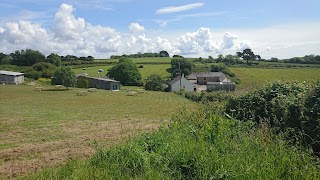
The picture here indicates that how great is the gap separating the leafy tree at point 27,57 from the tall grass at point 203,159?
11834 cm

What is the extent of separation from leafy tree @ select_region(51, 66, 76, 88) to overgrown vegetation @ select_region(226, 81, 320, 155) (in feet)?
223

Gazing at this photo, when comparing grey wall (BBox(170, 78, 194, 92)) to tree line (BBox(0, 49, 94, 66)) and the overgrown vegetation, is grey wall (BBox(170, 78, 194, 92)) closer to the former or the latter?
tree line (BBox(0, 49, 94, 66))

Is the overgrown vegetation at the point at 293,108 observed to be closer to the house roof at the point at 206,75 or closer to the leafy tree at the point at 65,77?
the leafy tree at the point at 65,77

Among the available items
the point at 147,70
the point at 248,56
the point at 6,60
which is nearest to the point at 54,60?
the point at 6,60

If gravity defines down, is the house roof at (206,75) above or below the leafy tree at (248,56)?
below

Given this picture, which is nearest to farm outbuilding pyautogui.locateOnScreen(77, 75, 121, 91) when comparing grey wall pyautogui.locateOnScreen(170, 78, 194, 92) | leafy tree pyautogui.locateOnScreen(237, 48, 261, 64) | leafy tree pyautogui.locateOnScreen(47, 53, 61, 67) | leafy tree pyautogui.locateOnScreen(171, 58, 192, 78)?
grey wall pyautogui.locateOnScreen(170, 78, 194, 92)

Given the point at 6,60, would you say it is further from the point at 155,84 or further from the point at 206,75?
the point at 206,75

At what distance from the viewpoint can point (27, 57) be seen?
4513 inches

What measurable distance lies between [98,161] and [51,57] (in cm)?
12051

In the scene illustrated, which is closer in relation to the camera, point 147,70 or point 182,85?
point 182,85

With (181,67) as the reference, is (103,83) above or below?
below

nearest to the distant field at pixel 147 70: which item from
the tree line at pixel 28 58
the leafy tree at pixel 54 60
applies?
the leafy tree at pixel 54 60

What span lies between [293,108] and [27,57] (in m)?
121

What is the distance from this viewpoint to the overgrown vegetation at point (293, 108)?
255 inches
